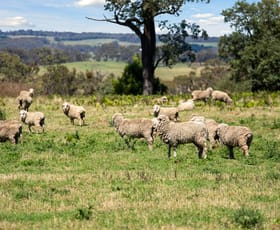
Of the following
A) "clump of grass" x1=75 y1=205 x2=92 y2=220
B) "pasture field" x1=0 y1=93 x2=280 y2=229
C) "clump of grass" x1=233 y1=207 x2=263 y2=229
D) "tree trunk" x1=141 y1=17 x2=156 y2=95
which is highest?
"tree trunk" x1=141 y1=17 x2=156 y2=95

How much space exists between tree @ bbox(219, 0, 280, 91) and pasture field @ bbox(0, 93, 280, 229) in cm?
3103

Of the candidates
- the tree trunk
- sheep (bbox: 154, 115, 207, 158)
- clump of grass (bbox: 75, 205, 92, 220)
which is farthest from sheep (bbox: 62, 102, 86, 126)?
the tree trunk

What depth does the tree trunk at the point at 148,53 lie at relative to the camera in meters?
41.5

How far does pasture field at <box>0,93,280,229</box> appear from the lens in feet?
28.9

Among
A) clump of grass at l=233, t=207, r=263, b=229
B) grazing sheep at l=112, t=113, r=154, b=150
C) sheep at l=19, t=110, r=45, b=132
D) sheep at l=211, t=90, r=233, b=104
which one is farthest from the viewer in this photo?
sheep at l=211, t=90, r=233, b=104

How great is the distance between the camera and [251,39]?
5628cm

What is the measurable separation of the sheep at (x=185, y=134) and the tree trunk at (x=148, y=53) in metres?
25.8

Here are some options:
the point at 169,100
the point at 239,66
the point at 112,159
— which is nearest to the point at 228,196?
the point at 112,159

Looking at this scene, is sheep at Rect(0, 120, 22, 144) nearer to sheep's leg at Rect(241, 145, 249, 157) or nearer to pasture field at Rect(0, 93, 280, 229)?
pasture field at Rect(0, 93, 280, 229)

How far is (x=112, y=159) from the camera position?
629 inches

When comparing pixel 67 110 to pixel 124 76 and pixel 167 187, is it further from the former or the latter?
pixel 124 76

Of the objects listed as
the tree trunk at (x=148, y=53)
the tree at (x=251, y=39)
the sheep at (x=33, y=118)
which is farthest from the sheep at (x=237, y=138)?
the tree at (x=251, y=39)

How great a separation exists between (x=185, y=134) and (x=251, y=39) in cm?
4296

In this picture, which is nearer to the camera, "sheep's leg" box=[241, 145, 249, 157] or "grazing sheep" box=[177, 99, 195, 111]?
"sheep's leg" box=[241, 145, 249, 157]
